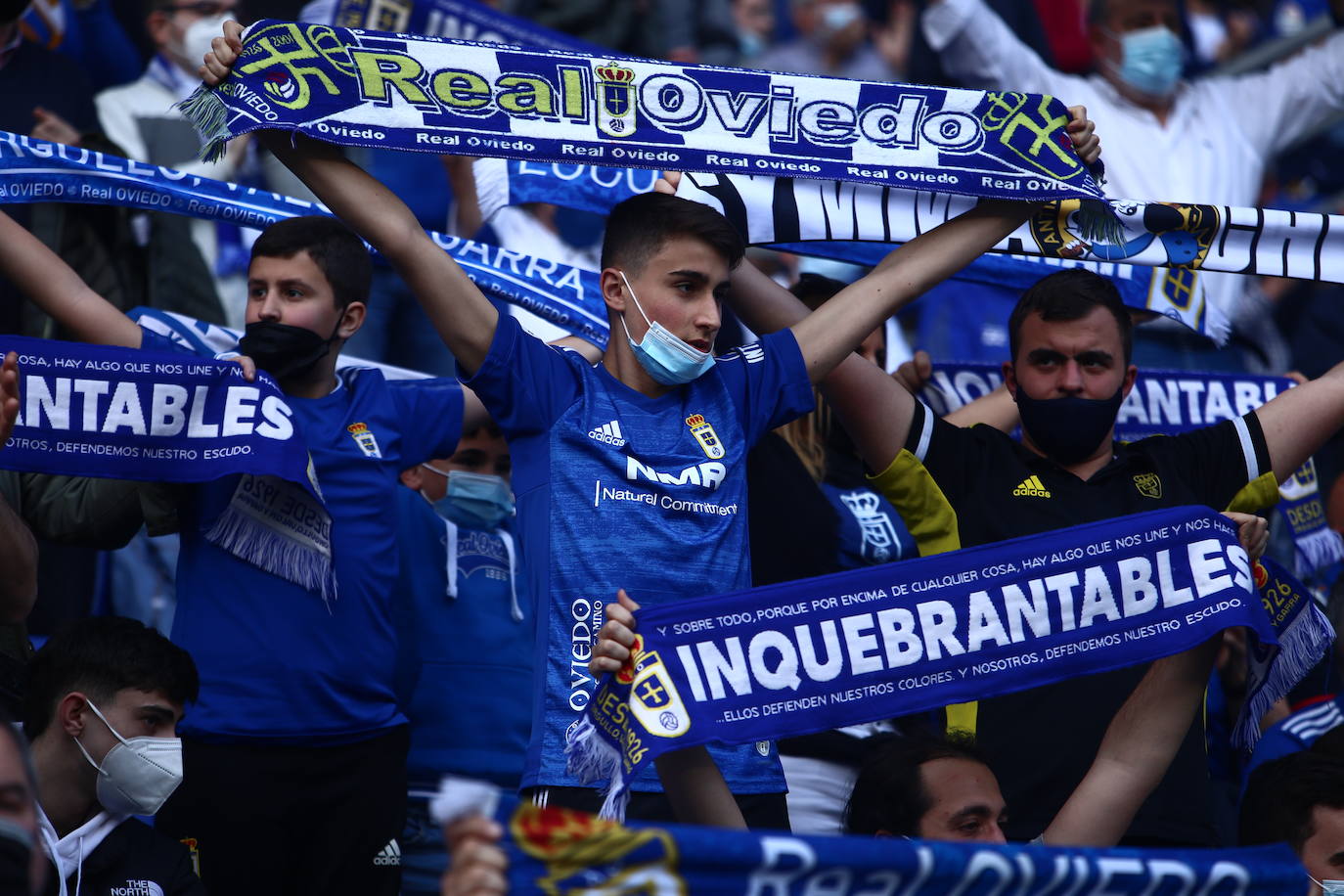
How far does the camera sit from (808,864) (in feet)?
9.05

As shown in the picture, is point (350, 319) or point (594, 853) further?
point (350, 319)

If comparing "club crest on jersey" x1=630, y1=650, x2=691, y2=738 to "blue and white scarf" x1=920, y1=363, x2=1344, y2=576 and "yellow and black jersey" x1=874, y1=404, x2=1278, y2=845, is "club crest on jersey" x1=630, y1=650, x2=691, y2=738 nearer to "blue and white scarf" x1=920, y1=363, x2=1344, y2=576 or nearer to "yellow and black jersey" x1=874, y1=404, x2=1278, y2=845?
"yellow and black jersey" x1=874, y1=404, x2=1278, y2=845

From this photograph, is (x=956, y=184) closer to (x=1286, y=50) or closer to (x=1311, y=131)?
(x=1311, y=131)

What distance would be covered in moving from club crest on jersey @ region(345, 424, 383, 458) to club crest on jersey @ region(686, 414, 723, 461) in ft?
3.72

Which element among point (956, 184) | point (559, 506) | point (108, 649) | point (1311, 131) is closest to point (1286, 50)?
point (1311, 131)

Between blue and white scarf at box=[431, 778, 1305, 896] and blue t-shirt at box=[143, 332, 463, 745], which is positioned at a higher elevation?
blue t-shirt at box=[143, 332, 463, 745]

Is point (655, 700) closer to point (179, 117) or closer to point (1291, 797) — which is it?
point (1291, 797)

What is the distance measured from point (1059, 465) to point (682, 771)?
5.61 ft

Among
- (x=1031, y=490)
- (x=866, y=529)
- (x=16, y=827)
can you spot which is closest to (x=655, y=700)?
(x=16, y=827)

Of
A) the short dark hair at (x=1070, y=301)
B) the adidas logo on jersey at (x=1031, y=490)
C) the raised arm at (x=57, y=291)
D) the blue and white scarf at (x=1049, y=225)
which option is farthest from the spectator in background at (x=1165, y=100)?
the raised arm at (x=57, y=291)

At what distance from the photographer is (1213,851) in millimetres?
3137

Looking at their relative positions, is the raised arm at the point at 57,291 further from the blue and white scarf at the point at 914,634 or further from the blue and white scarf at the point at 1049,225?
the blue and white scarf at the point at 914,634

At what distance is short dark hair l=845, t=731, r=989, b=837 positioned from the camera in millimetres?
3840

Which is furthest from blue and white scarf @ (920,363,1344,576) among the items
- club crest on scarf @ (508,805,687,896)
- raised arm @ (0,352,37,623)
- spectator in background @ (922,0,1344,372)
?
club crest on scarf @ (508,805,687,896)
